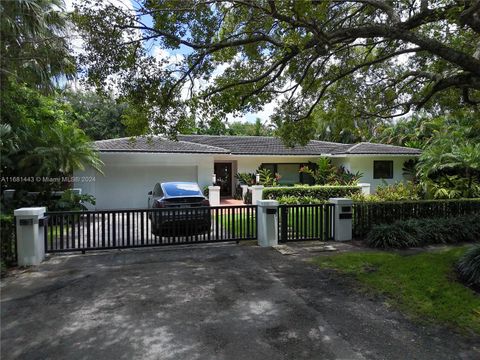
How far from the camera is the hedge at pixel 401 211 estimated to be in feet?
34.5

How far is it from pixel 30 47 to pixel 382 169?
21.3m

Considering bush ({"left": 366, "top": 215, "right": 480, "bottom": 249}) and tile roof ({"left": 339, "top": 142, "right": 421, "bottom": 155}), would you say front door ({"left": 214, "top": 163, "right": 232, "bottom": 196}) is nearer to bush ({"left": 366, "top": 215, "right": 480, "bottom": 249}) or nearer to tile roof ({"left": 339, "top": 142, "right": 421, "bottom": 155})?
tile roof ({"left": 339, "top": 142, "right": 421, "bottom": 155})

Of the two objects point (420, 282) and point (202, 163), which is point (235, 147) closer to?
point (202, 163)

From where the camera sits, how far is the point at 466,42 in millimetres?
9617

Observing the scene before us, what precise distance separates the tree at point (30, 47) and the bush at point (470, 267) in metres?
8.86

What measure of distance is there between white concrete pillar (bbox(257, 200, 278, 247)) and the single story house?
6.19m

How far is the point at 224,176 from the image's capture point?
78.5ft

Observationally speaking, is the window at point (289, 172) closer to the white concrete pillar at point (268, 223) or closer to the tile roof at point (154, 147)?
the tile roof at point (154, 147)

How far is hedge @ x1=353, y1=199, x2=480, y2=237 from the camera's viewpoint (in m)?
10.5

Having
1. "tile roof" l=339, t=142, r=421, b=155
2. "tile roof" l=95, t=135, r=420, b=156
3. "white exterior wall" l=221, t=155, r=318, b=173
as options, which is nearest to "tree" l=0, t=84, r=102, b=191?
"tile roof" l=95, t=135, r=420, b=156

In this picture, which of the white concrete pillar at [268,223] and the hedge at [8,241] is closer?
the hedge at [8,241]

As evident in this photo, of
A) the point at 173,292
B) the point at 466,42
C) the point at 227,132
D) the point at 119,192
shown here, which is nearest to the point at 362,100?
the point at 466,42

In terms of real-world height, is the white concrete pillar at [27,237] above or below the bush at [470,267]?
above

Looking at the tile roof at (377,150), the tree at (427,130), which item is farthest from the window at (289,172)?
the tree at (427,130)
